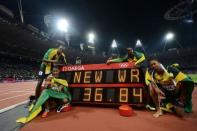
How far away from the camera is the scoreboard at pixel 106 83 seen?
403 cm

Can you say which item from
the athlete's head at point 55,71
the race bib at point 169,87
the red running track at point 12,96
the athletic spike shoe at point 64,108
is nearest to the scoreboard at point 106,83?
the athlete's head at point 55,71

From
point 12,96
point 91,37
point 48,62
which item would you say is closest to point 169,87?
point 48,62

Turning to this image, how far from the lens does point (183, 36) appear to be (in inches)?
1031

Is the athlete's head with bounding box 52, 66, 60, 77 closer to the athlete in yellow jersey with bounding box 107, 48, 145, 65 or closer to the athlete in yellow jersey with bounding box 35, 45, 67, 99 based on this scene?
the athlete in yellow jersey with bounding box 35, 45, 67, 99

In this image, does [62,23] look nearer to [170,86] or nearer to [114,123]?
[170,86]

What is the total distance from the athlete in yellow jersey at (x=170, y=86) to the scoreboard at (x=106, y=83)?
37 centimetres

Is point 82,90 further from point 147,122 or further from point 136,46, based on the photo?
point 136,46

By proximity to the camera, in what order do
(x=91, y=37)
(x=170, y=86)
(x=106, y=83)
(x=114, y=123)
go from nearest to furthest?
(x=114, y=123), (x=170, y=86), (x=106, y=83), (x=91, y=37)

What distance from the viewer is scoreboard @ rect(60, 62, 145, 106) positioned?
403 centimetres

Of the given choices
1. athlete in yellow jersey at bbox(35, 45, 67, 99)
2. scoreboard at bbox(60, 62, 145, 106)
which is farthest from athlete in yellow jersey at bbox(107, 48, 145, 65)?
athlete in yellow jersey at bbox(35, 45, 67, 99)

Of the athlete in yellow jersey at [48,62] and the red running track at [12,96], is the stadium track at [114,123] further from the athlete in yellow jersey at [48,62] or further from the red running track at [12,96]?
the red running track at [12,96]

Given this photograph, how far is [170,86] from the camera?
3.77 m

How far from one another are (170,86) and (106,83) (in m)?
1.89

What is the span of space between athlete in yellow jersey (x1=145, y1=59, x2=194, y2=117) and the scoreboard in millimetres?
370
